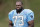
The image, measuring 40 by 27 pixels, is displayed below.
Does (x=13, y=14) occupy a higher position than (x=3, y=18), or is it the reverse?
(x=13, y=14)

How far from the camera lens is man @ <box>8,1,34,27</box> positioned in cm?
326

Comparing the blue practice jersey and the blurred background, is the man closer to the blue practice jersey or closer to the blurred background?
the blue practice jersey

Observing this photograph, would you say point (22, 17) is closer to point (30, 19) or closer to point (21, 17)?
point (21, 17)

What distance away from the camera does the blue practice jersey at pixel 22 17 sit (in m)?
3.26

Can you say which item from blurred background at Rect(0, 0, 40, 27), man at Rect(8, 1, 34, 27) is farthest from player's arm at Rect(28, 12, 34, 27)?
blurred background at Rect(0, 0, 40, 27)

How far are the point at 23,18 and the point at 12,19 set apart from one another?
0.21 meters

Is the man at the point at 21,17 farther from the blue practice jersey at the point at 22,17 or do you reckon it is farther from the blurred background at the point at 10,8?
the blurred background at the point at 10,8

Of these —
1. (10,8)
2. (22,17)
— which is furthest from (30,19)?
(10,8)

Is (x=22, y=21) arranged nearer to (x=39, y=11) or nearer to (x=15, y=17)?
(x=15, y=17)

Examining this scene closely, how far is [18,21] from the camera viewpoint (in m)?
3.30

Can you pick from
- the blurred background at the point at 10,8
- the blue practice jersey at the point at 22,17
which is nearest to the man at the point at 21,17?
the blue practice jersey at the point at 22,17

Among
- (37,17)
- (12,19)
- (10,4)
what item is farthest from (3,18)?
(12,19)

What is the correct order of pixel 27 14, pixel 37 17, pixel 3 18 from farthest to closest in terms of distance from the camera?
pixel 3 18 → pixel 37 17 → pixel 27 14

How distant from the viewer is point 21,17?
10.8ft
